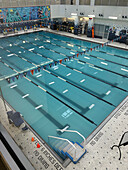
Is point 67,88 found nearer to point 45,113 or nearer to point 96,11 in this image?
point 45,113

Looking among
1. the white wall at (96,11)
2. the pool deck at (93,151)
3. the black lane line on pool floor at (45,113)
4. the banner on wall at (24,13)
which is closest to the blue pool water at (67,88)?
the black lane line on pool floor at (45,113)

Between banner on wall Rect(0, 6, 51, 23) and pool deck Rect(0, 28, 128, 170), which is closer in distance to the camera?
pool deck Rect(0, 28, 128, 170)

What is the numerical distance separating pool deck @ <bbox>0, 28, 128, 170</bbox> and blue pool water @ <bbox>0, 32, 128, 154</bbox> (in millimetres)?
775

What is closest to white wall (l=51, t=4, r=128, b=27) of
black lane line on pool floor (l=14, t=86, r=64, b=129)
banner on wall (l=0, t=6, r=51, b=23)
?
banner on wall (l=0, t=6, r=51, b=23)

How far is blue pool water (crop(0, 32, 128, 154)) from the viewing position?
225 inches

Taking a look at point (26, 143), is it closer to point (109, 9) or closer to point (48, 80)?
point (48, 80)

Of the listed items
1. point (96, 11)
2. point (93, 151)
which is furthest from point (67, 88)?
point (96, 11)

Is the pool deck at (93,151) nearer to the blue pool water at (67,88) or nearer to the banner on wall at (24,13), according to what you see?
the blue pool water at (67,88)

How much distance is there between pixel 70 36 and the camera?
57.3ft

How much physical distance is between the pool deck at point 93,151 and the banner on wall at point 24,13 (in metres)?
17.6

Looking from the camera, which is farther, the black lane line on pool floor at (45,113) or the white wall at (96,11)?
the white wall at (96,11)

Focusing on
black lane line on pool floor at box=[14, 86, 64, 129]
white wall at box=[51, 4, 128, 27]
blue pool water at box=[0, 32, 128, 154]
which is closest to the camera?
black lane line on pool floor at box=[14, 86, 64, 129]

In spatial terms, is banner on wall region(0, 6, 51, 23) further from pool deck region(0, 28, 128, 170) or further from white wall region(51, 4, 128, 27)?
pool deck region(0, 28, 128, 170)

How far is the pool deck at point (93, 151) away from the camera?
356 centimetres
